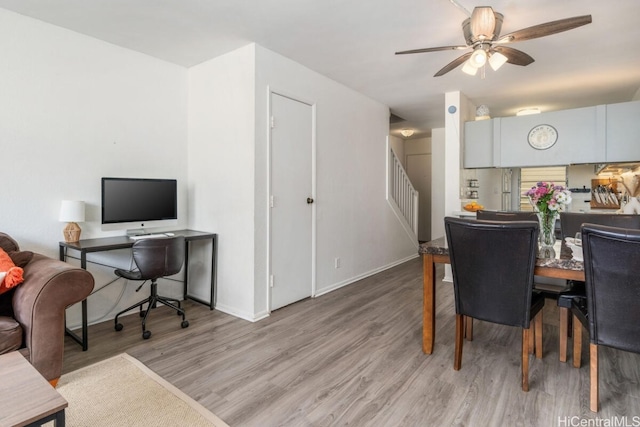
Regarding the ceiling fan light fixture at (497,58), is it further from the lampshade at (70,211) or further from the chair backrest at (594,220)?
the lampshade at (70,211)

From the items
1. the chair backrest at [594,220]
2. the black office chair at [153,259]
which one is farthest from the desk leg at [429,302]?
the black office chair at [153,259]

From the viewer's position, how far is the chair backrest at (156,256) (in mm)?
2660

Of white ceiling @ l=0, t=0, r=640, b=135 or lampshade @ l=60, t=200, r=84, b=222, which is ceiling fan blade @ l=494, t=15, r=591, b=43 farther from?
lampshade @ l=60, t=200, r=84, b=222

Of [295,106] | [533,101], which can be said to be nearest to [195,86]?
[295,106]

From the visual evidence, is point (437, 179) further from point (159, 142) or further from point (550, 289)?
point (159, 142)

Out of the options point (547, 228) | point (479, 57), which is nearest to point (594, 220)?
point (547, 228)

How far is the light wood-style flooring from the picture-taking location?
1.75 metres

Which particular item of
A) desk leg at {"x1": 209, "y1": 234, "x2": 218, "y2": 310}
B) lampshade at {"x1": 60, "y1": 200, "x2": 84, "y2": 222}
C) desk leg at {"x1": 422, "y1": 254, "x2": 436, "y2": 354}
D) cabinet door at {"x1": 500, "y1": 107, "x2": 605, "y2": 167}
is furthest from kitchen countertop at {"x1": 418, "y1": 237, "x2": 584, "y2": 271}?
lampshade at {"x1": 60, "y1": 200, "x2": 84, "y2": 222}

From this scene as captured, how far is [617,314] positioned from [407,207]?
4.36 m

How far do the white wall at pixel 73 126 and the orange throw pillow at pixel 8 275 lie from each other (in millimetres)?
773

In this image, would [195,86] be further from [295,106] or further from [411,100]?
[411,100]

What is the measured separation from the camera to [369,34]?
9.03 ft

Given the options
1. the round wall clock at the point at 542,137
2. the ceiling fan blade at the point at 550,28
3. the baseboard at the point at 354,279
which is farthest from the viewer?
the round wall clock at the point at 542,137

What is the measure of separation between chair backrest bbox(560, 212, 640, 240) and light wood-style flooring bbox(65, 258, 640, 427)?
0.84m
